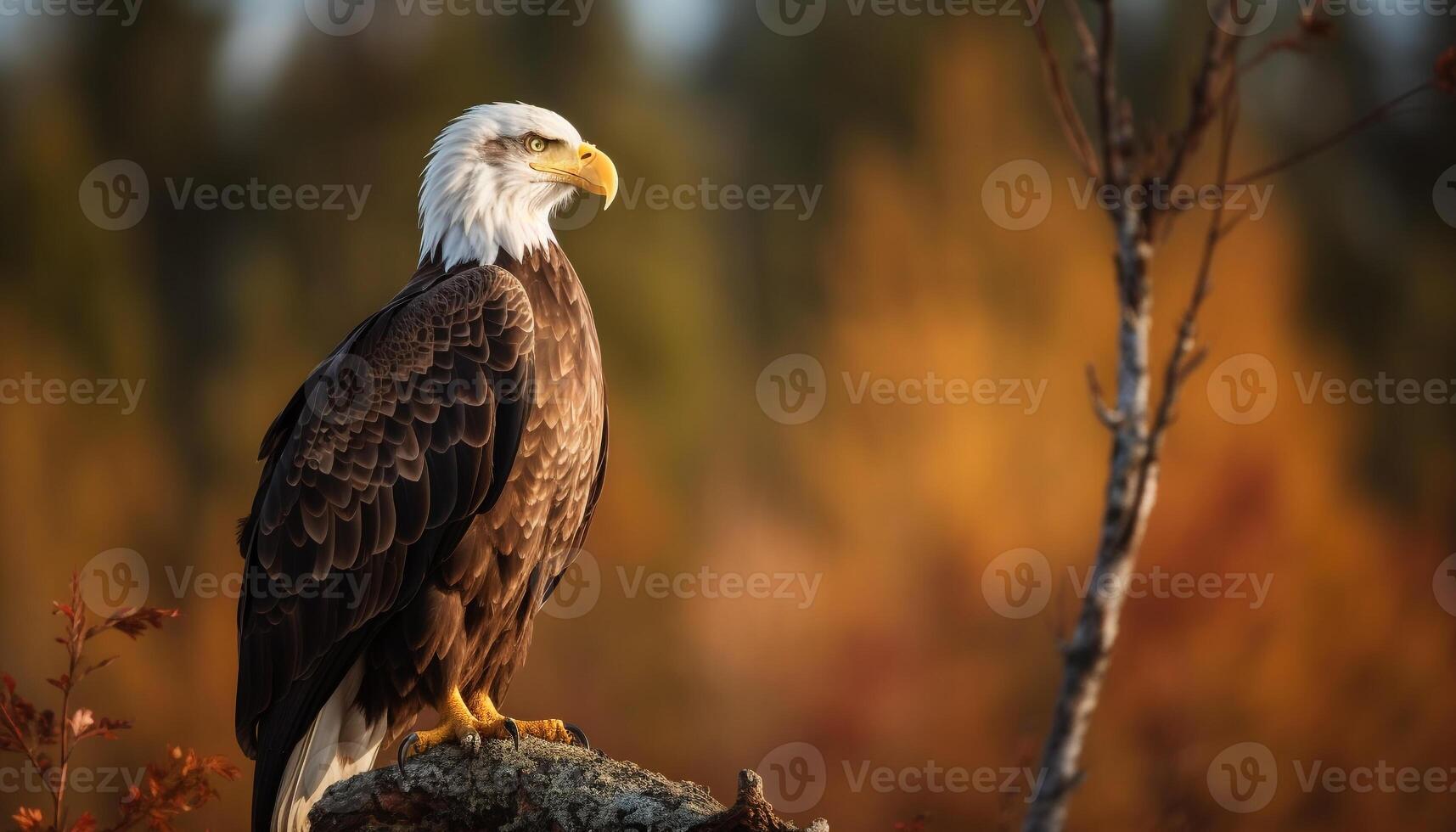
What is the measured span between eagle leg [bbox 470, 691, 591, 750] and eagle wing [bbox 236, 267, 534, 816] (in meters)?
0.39

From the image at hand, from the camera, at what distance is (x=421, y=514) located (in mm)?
3295

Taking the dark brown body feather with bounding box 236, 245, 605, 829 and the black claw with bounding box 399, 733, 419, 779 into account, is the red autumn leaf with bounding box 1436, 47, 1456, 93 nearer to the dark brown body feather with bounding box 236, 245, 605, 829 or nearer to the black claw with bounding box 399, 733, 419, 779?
the dark brown body feather with bounding box 236, 245, 605, 829

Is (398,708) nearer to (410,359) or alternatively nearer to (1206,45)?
(410,359)

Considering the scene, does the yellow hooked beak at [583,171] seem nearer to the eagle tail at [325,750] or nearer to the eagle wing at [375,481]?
the eagle wing at [375,481]

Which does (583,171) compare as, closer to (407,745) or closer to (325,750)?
(407,745)

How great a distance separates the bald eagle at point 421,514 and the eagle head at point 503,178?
0.01 metres

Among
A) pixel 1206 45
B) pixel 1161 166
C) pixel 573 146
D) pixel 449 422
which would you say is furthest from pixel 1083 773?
pixel 573 146

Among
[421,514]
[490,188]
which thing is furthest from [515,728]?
[490,188]

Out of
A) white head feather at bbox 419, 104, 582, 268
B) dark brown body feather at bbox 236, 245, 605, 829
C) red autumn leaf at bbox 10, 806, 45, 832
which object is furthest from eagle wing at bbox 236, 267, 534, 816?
red autumn leaf at bbox 10, 806, 45, 832

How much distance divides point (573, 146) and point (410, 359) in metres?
0.91

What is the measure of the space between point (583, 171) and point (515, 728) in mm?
1735

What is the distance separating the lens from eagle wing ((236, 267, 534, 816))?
329cm

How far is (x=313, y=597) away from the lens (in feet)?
11.1

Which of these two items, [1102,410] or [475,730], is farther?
[475,730]
